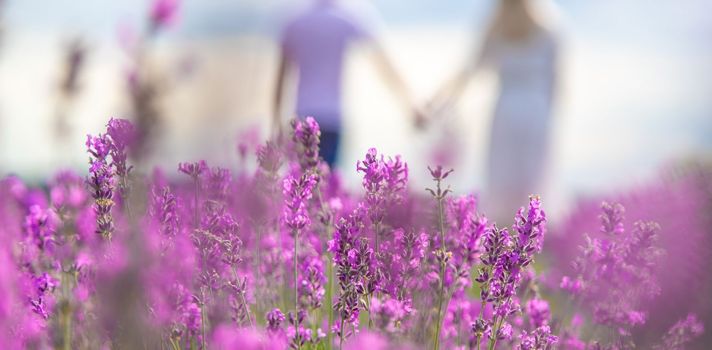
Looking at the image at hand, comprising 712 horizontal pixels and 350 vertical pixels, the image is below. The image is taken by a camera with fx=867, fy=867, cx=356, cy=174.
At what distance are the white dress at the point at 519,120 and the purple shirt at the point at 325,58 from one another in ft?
6.74

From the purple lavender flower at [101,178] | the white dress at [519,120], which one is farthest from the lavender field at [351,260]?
the white dress at [519,120]

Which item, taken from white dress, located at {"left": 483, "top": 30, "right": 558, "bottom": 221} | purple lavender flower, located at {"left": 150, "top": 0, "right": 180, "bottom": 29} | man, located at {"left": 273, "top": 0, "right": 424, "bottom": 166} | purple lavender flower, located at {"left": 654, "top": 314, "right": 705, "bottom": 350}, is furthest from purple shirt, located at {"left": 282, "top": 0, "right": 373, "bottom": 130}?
purple lavender flower, located at {"left": 654, "top": 314, "right": 705, "bottom": 350}

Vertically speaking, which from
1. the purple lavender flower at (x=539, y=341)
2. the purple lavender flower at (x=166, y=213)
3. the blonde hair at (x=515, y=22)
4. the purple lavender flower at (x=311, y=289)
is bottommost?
the purple lavender flower at (x=539, y=341)

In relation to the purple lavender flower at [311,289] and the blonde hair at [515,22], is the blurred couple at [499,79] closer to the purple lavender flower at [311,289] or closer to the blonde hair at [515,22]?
the blonde hair at [515,22]

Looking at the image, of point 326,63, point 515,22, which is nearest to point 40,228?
point 326,63

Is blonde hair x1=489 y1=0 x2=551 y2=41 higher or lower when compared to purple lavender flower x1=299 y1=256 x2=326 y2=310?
higher

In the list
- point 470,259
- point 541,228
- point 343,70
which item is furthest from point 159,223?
point 343,70

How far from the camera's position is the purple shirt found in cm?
612

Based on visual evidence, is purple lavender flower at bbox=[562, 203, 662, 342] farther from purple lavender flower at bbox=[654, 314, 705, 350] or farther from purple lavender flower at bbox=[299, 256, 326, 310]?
purple lavender flower at bbox=[299, 256, 326, 310]

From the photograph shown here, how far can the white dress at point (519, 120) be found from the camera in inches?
313

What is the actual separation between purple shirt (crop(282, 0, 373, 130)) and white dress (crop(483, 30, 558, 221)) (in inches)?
80.9

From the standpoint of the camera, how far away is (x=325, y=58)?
241 inches

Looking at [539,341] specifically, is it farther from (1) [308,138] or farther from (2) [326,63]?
(2) [326,63]

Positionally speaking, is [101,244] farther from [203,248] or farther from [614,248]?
[614,248]
